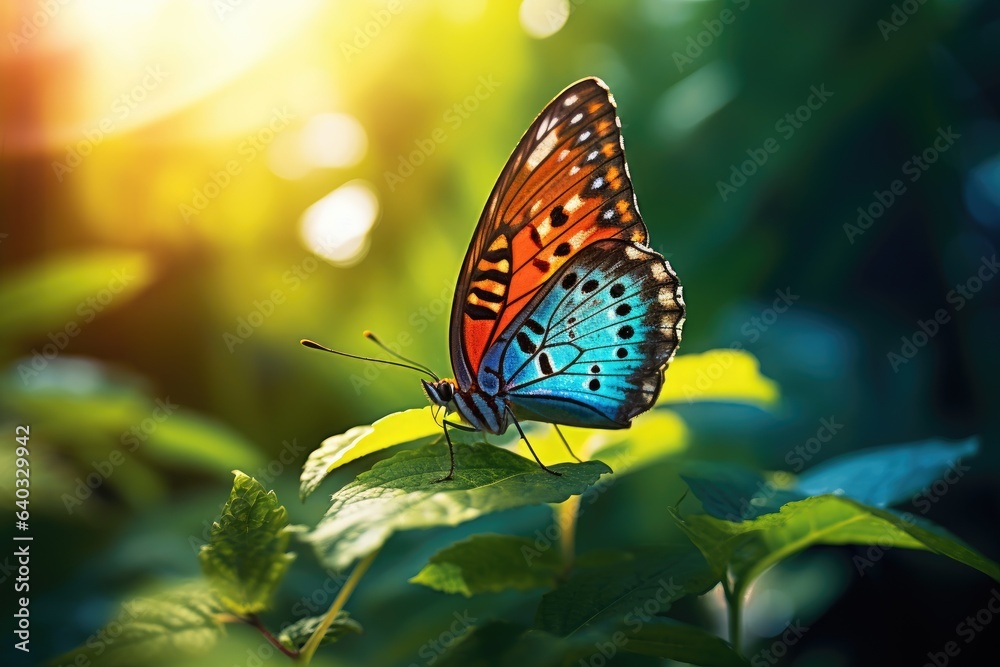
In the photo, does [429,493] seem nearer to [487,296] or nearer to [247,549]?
[247,549]

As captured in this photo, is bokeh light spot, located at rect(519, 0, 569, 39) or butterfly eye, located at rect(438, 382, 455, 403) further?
bokeh light spot, located at rect(519, 0, 569, 39)

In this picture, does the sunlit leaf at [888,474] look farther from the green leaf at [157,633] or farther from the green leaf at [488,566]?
the green leaf at [157,633]

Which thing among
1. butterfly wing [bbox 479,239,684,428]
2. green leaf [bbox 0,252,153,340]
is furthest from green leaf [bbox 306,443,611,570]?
green leaf [bbox 0,252,153,340]

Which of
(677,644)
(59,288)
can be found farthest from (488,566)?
(59,288)

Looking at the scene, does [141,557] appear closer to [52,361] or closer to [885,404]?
[52,361]

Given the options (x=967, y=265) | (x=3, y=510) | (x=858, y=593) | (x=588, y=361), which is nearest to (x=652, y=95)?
(x=967, y=265)

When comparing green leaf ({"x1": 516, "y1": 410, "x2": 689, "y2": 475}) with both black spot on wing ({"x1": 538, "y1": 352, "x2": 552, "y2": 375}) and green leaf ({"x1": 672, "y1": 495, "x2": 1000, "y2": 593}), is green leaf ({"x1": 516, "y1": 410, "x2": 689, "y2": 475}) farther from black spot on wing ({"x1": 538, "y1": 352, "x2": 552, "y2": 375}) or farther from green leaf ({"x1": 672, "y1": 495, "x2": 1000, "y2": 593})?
green leaf ({"x1": 672, "y1": 495, "x2": 1000, "y2": 593})
